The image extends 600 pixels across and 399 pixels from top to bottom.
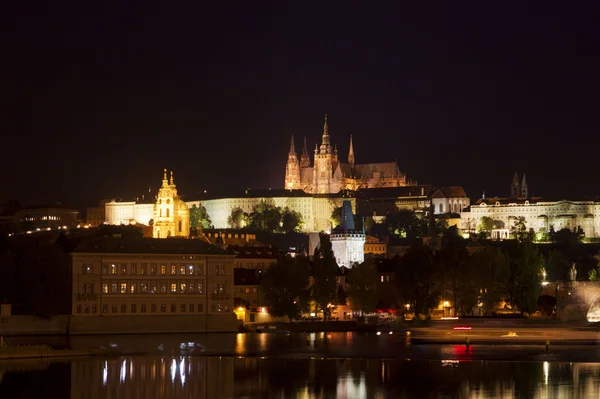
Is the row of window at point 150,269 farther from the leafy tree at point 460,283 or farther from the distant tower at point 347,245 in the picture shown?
the distant tower at point 347,245

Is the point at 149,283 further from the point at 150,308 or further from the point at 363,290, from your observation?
the point at 363,290

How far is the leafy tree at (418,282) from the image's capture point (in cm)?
9044

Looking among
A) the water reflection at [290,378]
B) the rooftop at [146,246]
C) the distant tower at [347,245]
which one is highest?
the distant tower at [347,245]

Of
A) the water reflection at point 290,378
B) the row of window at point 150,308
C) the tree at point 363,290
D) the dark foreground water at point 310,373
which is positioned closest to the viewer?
the water reflection at point 290,378

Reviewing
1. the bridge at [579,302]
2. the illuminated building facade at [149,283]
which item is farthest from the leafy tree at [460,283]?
the illuminated building facade at [149,283]

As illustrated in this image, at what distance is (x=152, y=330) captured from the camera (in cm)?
7794

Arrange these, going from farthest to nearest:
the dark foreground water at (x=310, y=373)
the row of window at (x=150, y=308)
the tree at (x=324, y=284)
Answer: the tree at (x=324, y=284) → the row of window at (x=150, y=308) → the dark foreground water at (x=310, y=373)

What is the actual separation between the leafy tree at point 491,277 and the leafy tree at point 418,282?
2960 mm

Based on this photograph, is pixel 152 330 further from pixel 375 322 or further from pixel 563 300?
pixel 563 300

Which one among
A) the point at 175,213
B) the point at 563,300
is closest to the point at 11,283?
the point at 563,300

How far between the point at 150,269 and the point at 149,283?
857 millimetres

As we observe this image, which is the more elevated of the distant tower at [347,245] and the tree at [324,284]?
the distant tower at [347,245]

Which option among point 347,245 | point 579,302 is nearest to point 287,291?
point 579,302

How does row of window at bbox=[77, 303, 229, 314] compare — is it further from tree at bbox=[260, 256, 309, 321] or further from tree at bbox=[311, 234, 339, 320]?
tree at bbox=[311, 234, 339, 320]
